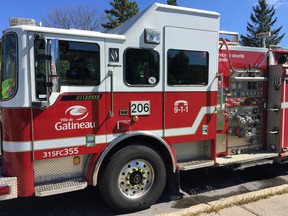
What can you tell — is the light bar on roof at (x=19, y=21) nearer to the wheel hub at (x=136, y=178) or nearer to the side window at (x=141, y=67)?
the side window at (x=141, y=67)

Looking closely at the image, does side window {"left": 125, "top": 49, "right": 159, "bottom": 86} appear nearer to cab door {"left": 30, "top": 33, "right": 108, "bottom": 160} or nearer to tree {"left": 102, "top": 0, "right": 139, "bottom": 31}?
cab door {"left": 30, "top": 33, "right": 108, "bottom": 160}

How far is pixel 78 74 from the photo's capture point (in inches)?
148

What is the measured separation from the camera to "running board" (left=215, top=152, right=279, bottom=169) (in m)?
4.90

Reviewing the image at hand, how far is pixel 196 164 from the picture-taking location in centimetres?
455

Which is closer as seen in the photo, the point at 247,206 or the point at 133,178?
the point at 133,178

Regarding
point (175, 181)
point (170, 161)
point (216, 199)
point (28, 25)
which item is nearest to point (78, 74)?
point (28, 25)

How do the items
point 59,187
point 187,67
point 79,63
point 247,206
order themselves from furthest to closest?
point 187,67
point 247,206
point 79,63
point 59,187

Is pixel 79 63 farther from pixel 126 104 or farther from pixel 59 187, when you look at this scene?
pixel 59 187

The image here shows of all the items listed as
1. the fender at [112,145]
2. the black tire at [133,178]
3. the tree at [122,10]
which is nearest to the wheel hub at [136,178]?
the black tire at [133,178]

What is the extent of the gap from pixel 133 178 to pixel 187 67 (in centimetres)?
183

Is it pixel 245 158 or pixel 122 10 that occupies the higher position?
pixel 122 10

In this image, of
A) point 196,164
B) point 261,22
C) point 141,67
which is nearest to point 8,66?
point 141,67

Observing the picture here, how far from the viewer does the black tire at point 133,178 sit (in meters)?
3.97

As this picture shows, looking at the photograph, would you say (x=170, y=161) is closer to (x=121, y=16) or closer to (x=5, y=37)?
(x=5, y=37)
